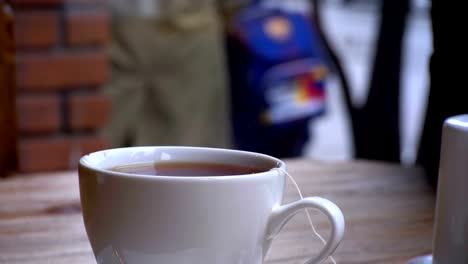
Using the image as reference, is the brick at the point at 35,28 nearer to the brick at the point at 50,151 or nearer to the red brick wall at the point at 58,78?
the red brick wall at the point at 58,78

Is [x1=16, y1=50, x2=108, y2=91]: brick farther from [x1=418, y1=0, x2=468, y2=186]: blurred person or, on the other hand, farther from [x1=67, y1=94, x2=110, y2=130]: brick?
[x1=418, y1=0, x2=468, y2=186]: blurred person

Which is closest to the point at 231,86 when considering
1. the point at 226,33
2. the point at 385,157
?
the point at 226,33

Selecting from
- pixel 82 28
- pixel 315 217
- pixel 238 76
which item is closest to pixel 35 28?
pixel 82 28

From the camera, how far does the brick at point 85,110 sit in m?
1.40

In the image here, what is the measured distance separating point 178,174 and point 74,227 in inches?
6.5

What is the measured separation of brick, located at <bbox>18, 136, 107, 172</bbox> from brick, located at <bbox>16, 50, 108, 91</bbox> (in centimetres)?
11

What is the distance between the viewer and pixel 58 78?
4.53ft

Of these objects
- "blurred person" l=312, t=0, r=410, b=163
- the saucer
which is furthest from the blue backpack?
the saucer

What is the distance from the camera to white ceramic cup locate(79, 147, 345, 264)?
380 mm

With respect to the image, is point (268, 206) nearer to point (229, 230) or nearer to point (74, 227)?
point (229, 230)

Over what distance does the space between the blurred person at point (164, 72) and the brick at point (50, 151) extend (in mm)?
400

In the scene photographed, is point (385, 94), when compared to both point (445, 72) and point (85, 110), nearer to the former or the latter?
point (85, 110)

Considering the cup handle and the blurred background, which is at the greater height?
the cup handle

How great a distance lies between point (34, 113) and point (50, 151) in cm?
9
